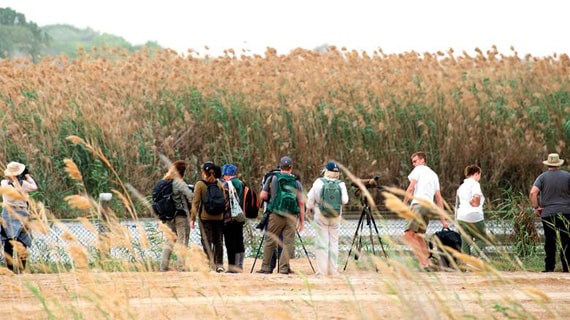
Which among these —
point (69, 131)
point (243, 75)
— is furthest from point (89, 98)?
point (243, 75)

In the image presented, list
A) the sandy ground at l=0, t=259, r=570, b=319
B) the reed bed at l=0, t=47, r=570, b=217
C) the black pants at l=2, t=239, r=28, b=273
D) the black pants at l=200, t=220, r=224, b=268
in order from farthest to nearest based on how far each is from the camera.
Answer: the reed bed at l=0, t=47, r=570, b=217 → the black pants at l=200, t=220, r=224, b=268 → the sandy ground at l=0, t=259, r=570, b=319 → the black pants at l=2, t=239, r=28, b=273

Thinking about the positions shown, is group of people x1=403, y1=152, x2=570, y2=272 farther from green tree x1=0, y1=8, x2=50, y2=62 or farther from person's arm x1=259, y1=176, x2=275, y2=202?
green tree x1=0, y1=8, x2=50, y2=62

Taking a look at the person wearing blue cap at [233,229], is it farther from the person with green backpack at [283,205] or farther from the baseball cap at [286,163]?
the baseball cap at [286,163]

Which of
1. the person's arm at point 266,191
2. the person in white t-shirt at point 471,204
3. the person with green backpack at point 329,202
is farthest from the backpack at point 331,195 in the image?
the person in white t-shirt at point 471,204

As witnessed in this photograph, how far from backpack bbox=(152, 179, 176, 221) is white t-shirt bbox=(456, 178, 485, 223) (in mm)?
3590

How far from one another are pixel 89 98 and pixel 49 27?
283 feet

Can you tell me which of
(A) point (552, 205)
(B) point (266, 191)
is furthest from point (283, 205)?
(A) point (552, 205)

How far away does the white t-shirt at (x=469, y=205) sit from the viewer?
1550 cm

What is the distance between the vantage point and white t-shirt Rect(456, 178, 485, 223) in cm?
1550

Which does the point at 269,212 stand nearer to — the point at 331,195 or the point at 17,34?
the point at 331,195

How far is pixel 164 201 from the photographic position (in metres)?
15.0

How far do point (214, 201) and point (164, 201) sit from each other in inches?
25.2

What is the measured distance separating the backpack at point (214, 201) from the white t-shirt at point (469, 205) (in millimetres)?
2988

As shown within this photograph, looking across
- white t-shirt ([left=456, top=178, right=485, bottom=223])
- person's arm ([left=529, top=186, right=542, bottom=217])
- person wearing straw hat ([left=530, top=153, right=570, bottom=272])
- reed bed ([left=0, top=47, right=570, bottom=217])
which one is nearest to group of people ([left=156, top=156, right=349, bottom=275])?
white t-shirt ([left=456, top=178, right=485, bottom=223])
